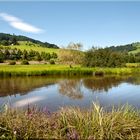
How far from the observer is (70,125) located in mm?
7703

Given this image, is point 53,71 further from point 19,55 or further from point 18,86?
point 19,55

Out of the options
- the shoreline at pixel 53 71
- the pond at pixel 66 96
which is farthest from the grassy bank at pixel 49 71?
the pond at pixel 66 96

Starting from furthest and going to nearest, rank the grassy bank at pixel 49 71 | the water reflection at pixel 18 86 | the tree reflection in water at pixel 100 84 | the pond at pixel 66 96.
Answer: the grassy bank at pixel 49 71
the tree reflection in water at pixel 100 84
the water reflection at pixel 18 86
the pond at pixel 66 96

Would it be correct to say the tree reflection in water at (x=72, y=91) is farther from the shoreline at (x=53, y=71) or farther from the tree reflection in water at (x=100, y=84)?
the shoreline at (x=53, y=71)

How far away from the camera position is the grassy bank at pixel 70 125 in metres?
7.31

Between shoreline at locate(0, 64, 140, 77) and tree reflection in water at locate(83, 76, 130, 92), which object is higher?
shoreline at locate(0, 64, 140, 77)

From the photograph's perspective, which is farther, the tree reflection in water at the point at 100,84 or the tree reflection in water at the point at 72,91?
the tree reflection in water at the point at 100,84

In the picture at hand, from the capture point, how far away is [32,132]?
7.64m

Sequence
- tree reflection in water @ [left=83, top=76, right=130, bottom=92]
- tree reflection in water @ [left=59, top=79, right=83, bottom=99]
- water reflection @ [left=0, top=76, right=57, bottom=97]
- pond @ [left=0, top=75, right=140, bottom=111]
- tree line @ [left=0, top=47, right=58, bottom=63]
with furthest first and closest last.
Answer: tree line @ [left=0, top=47, right=58, bottom=63] → tree reflection in water @ [left=83, top=76, right=130, bottom=92] → water reflection @ [left=0, top=76, right=57, bottom=97] → tree reflection in water @ [left=59, top=79, right=83, bottom=99] → pond @ [left=0, top=75, right=140, bottom=111]

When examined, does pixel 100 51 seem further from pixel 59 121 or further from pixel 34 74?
pixel 59 121

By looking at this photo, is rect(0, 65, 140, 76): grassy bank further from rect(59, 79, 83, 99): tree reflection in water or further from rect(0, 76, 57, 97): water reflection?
rect(59, 79, 83, 99): tree reflection in water

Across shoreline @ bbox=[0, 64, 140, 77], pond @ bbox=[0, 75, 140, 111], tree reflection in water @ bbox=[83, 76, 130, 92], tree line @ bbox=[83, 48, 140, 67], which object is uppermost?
tree line @ bbox=[83, 48, 140, 67]

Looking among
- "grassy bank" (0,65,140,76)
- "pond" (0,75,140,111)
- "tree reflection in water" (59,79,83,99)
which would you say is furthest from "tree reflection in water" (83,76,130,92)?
"grassy bank" (0,65,140,76)

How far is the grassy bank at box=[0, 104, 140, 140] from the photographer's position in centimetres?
731
